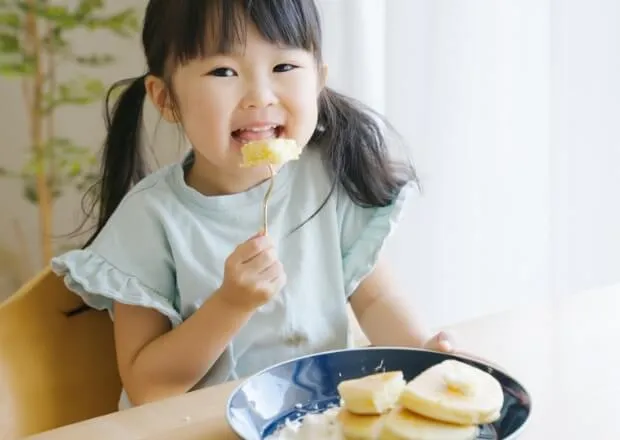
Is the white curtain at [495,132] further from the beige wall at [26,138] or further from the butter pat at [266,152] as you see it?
the beige wall at [26,138]

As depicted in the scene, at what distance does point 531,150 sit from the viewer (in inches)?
54.4

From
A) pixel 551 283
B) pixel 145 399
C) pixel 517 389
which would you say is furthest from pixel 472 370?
pixel 551 283

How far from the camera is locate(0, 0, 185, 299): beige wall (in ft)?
6.58

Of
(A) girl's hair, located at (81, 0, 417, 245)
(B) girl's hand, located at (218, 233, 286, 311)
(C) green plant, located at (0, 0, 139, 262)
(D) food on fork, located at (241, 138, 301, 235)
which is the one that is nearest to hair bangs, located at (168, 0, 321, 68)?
(A) girl's hair, located at (81, 0, 417, 245)

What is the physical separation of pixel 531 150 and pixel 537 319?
1.30 feet

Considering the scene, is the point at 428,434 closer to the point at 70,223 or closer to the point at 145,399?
the point at 145,399

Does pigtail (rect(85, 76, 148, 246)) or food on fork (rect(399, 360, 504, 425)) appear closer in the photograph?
food on fork (rect(399, 360, 504, 425))

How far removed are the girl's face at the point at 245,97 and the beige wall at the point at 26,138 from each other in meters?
0.87

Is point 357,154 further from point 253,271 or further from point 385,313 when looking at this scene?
Result: point 253,271

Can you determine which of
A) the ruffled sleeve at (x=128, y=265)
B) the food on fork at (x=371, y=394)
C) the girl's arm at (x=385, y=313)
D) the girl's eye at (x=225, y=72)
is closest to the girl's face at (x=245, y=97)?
the girl's eye at (x=225, y=72)

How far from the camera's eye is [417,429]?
0.71 m

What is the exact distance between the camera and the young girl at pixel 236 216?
3.38 feet

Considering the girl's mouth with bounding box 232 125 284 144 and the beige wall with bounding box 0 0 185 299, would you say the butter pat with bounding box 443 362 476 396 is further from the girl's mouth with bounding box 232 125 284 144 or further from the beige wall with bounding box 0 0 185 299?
the beige wall with bounding box 0 0 185 299

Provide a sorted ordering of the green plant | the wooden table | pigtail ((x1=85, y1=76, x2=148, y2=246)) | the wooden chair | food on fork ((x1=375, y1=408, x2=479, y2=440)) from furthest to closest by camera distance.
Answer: the green plant → pigtail ((x1=85, y1=76, x2=148, y2=246)) → the wooden chair → the wooden table → food on fork ((x1=375, y1=408, x2=479, y2=440))
